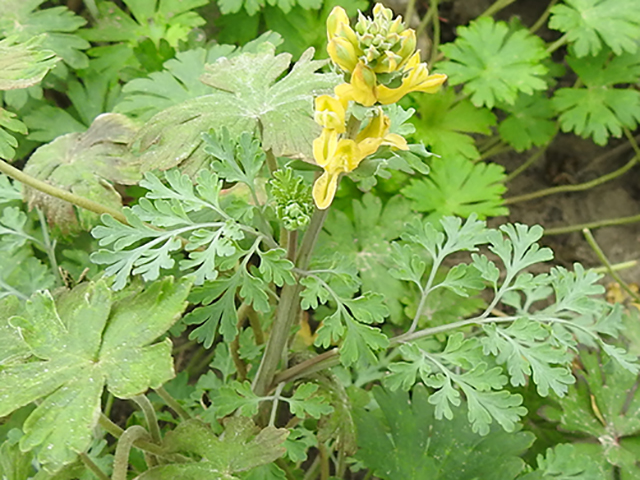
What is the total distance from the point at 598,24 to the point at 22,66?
165 cm

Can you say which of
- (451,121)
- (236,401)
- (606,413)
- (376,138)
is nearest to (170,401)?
(236,401)

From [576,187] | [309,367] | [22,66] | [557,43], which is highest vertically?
[22,66]

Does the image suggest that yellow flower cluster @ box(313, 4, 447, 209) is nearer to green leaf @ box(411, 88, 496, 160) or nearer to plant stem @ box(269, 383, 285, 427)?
plant stem @ box(269, 383, 285, 427)

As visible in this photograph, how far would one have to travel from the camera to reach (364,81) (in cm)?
76

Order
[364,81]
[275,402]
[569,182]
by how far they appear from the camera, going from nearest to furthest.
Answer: [364,81] → [275,402] → [569,182]

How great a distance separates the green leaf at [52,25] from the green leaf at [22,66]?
639 millimetres

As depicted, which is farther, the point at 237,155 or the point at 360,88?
the point at 237,155

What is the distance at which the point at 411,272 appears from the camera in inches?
42.5

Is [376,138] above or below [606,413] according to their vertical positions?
above

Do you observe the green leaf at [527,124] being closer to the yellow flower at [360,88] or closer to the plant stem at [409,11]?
the plant stem at [409,11]

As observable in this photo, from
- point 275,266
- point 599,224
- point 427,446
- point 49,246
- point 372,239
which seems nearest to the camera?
point 275,266

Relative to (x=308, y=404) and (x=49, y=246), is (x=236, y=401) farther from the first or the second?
(x=49, y=246)

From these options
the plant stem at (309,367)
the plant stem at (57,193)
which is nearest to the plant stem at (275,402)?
the plant stem at (309,367)

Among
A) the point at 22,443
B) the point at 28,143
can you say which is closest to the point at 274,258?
the point at 22,443
